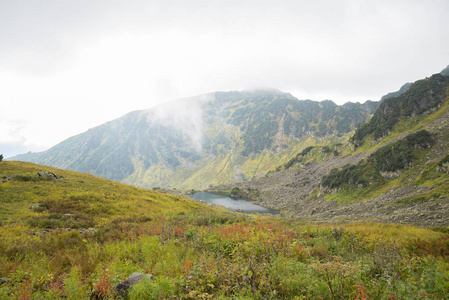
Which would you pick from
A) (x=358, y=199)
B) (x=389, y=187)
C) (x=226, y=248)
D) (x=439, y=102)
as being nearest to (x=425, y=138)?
(x=389, y=187)

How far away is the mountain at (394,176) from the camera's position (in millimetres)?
34219

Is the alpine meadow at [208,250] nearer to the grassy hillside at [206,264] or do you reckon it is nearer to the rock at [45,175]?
the grassy hillside at [206,264]

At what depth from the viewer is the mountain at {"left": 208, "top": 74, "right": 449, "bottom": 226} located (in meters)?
34.2

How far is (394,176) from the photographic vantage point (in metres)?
53.7

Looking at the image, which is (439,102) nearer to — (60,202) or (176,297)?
(176,297)

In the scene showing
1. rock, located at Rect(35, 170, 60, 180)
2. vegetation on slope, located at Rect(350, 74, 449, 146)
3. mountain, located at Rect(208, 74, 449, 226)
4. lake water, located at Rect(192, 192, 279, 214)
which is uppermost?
vegetation on slope, located at Rect(350, 74, 449, 146)

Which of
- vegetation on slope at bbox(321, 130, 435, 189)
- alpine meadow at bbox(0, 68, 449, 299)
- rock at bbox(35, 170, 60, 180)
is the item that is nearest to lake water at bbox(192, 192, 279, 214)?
vegetation on slope at bbox(321, 130, 435, 189)

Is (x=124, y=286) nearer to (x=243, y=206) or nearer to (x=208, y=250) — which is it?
(x=208, y=250)

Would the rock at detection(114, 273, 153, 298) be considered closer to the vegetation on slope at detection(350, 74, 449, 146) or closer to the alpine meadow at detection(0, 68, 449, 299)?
the alpine meadow at detection(0, 68, 449, 299)

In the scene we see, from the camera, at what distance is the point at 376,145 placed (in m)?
83.5

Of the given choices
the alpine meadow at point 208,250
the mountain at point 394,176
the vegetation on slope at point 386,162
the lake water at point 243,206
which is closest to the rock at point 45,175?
the alpine meadow at point 208,250

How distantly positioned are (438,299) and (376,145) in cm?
10232

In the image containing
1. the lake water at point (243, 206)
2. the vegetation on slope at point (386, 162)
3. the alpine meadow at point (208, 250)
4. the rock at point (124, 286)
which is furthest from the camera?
the lake water at point (243, 206)

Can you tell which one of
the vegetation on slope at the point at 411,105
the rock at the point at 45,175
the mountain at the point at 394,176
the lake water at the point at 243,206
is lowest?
the lake water at the point at 243,206
